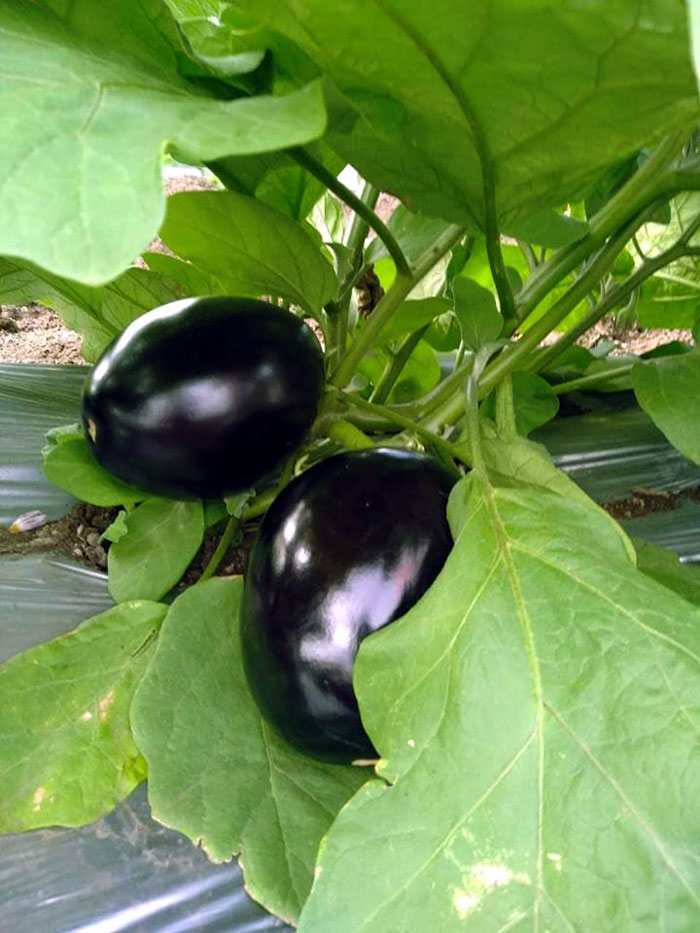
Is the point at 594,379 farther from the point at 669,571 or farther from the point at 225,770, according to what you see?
the point at 225,770

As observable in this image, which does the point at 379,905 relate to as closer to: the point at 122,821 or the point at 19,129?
the point at 122,821

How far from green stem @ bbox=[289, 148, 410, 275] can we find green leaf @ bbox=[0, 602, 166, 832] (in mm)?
352

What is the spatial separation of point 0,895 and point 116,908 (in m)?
0.08

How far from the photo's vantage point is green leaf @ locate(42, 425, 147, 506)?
0.76m

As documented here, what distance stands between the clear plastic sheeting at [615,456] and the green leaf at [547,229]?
41cm

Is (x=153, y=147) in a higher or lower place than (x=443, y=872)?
higher

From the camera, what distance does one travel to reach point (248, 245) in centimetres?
66

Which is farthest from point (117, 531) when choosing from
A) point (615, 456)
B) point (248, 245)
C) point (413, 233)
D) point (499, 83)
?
point (615, 456)

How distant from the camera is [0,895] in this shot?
583 millimetres

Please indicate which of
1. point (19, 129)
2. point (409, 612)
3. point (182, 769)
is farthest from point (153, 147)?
point (182, 769)

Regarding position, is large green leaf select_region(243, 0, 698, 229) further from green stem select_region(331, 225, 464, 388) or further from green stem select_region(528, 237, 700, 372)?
green stem select_region(528, 237, 700, 372)

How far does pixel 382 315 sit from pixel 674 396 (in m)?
0.27

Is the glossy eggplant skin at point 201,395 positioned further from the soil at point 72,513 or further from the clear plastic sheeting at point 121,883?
the clear plastic sheeting at point 121,883

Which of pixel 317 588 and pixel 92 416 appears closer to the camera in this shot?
pixel 317 588
